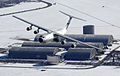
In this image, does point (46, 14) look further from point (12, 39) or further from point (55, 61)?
point (55, 61)

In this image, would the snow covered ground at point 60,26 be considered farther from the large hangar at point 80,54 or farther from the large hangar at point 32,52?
the large hangar at point 32,52

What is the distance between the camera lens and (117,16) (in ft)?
583

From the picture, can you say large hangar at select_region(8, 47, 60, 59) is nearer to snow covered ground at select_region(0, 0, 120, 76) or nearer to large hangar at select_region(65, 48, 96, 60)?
large hangar at select_region(65, 48, 96, 60)

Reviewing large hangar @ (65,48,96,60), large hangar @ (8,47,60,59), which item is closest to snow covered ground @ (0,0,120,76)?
large hangar @ (65,48,96,60)

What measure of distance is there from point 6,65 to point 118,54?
3381 cm

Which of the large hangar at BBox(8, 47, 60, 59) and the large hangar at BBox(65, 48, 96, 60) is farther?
the large hangar at BBox(8, 47, 60, 59)

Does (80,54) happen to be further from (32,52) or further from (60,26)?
(60,26)

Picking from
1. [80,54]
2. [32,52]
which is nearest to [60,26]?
[32,52]

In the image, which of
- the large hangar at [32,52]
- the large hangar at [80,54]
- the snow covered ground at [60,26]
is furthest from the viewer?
the large hangar at [32,52]

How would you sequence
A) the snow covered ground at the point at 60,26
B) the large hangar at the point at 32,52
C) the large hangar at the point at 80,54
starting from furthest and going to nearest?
1. the large hangar at the point at 32,52
2. the large hangar at the point at 80,54
3. the snow covered ground at the point at 60,26

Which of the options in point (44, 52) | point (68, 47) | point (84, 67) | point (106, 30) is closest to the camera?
point (84, 67)

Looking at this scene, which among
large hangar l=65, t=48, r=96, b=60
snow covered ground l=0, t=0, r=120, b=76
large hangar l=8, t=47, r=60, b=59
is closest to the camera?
snow covered ground l=0, t=0, r=120, b=76

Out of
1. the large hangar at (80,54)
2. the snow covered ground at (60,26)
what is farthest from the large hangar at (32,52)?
the snow covered ground at (60,26)

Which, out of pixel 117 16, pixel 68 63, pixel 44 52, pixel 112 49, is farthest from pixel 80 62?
pixel 117 16
